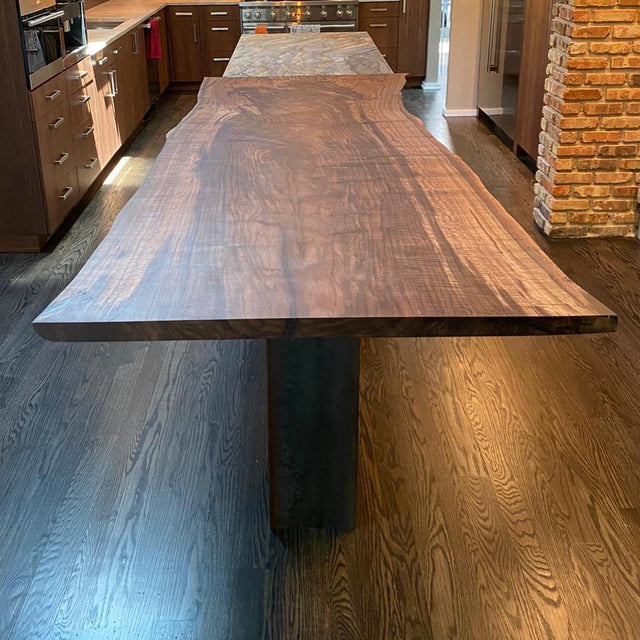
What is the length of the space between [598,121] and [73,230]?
251cm

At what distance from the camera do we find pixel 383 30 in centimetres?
755

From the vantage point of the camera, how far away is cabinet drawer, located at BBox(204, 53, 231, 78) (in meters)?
7.56

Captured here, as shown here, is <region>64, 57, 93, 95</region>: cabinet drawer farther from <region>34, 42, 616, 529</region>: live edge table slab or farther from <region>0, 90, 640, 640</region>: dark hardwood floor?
<region>34, 42, 616, 529</region>: live edge table slab

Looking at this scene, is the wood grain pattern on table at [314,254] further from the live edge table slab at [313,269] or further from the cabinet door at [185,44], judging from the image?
the cabinet door at [185,44]

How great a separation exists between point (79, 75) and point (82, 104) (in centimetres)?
15

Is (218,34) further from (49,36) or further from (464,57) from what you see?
(49,36)

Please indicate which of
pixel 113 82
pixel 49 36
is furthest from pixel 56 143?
pixel 113 82

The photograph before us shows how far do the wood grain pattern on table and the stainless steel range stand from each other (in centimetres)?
525

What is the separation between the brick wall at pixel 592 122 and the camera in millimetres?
3480

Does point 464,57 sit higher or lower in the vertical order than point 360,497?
higher

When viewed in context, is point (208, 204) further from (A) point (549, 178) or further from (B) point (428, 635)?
(A) point (549, 178)

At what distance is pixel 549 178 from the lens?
3.84 metres

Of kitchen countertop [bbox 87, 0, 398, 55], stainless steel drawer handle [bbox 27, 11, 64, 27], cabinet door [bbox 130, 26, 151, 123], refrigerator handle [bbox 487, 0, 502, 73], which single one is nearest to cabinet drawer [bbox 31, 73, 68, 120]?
stainless steel drawer handle [bbox 27, 11, 64, 27]

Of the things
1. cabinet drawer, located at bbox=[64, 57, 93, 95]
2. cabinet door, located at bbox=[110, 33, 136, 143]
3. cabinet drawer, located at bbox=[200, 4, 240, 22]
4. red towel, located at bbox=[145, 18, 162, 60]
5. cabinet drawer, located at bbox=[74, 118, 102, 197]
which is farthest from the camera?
cabinet drawer, located at bbox=[200, 4, 240, 22]
